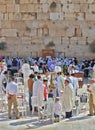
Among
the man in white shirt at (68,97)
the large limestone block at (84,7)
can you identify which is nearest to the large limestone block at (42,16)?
the large limestone block at (84,7)

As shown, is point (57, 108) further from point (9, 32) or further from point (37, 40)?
Answer: point (9, 32)

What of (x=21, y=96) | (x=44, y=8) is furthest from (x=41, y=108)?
(x=44, y=8)

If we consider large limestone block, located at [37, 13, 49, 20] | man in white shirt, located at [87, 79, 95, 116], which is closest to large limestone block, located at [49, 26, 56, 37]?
large limestone block, located at [37, 13, 49, 20]

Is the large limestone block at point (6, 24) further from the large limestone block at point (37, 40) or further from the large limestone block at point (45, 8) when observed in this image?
the large limestone block at point (45, 8)

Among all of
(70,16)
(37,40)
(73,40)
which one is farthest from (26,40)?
(70,16)

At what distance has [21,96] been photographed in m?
14.9

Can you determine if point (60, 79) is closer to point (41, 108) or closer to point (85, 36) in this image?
point (41, 108)

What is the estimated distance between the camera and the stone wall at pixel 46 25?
80.6 feet

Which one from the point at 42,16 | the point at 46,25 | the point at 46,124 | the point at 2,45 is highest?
the point at 42,16

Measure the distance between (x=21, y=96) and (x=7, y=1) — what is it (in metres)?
11.3

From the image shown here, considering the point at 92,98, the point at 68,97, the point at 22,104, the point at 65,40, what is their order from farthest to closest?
the point at 65,40, the point at 22,104, the point at 92,98, the point at 68,97

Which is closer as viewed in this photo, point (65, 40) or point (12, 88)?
point (12, 88)

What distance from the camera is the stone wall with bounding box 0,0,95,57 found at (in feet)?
80.6

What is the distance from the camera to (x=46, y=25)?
24.9 metres
